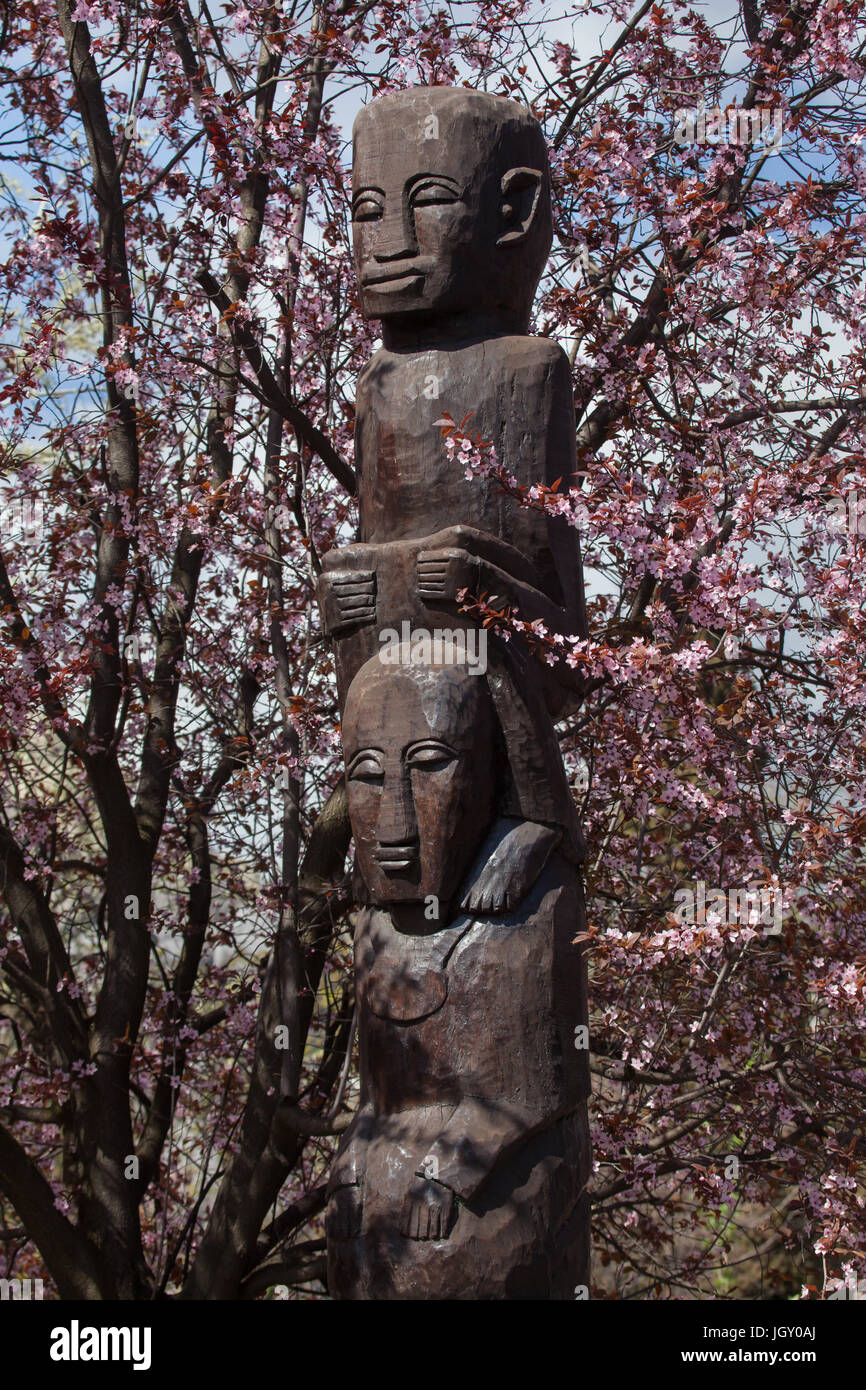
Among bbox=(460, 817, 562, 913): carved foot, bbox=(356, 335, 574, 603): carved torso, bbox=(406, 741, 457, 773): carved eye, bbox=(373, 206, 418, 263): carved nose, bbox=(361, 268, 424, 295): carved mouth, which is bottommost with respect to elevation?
bbox=(460, 817, 562, 913): carved foot

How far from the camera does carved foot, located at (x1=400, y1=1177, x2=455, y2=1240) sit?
13.2ft

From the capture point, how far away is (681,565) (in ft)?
17.0

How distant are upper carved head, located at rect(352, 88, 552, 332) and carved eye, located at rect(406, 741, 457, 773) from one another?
5.31 ft

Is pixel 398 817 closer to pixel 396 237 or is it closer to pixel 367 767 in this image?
pixel 367 767

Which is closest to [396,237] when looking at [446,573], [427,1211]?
[446,573]

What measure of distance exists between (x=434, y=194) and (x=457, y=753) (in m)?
1.97

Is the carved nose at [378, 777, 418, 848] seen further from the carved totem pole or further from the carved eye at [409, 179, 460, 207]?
the carved eye at [409, 179, 460, 207]

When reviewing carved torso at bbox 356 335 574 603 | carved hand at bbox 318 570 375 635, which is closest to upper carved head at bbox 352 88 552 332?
carved torso at bbox 356 335 574 603

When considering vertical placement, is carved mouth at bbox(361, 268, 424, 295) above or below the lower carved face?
above

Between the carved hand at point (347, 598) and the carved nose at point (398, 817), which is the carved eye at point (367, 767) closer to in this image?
the carved nose at point (398, 817)

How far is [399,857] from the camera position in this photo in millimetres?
4328

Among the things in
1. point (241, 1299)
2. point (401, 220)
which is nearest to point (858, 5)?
point (401, 220)
